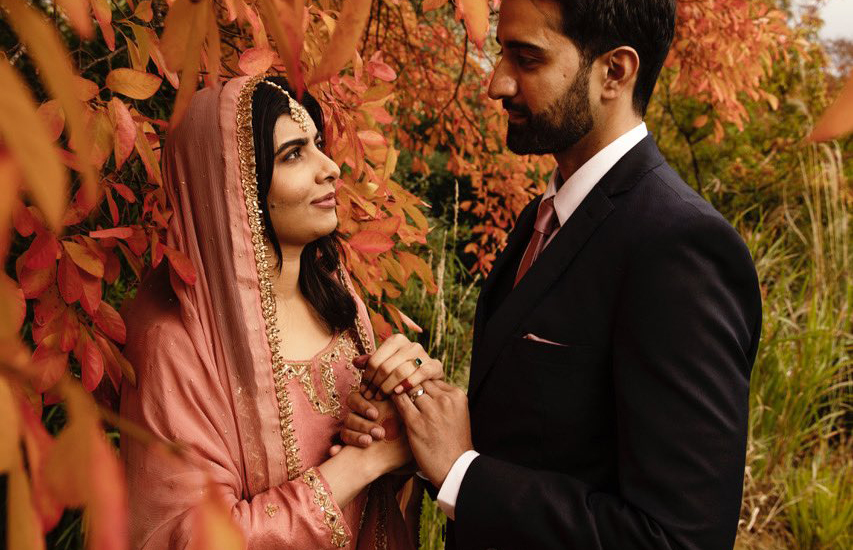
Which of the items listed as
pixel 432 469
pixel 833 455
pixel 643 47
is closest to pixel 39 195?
pixel 432 469

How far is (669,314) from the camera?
126 centimetres

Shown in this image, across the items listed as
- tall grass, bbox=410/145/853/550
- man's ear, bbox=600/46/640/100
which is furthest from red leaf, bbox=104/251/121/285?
tall grass, bbox=410/145/853/550

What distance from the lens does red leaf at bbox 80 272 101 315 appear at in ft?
5.12

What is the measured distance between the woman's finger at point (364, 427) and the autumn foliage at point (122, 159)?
0.51m

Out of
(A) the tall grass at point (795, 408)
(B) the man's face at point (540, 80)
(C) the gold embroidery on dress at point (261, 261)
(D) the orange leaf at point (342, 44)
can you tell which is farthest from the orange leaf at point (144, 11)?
(A) the tall grass at point (795, 408)

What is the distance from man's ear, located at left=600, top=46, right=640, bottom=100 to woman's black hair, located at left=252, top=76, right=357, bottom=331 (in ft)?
2.61

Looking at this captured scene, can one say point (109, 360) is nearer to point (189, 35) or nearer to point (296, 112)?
point (296, 112)

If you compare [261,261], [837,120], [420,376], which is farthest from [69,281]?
[837,120]

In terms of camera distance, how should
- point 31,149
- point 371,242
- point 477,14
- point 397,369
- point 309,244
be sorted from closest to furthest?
point 31,149
point 477,14
point 397,369
point 309,244
point 371,242

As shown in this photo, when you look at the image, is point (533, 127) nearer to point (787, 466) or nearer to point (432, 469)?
point (432, 469)

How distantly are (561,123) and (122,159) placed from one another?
35.9 inches

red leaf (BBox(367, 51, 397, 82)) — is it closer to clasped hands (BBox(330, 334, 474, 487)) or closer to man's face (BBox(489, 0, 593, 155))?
man's face (BBox(489, 0, 593, 155))

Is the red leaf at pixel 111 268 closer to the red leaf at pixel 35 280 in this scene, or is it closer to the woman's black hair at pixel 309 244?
the red leaf at pixel 35 280

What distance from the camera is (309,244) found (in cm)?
207
